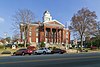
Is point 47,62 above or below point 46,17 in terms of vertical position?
below

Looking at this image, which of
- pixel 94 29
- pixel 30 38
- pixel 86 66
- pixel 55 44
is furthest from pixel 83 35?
pixel 86 66

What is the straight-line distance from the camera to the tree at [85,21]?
84.9 meters

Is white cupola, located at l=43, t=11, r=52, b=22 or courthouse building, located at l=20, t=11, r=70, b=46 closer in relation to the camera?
courthouse building, located at l=20, t=11, r=70, b=46

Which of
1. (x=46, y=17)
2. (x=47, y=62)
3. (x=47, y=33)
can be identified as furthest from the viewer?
(x=46, y=17)

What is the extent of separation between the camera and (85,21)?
3351 inches

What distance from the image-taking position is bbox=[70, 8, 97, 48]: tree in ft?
278

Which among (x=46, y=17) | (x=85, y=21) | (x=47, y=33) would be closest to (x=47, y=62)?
(x=85, y=21)

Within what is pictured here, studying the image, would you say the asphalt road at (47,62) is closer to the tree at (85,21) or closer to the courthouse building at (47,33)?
the tree at (85,21)

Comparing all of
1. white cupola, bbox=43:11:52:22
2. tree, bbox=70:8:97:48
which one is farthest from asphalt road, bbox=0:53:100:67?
white cupola, bbox=43:11:52:22

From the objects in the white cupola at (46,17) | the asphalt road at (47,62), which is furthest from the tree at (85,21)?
the asphalt road at (47,62)

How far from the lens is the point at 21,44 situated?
90312 mm

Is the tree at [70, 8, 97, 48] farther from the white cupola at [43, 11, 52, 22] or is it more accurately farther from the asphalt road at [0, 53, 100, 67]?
the asphalt road at [0, 53, 100, 67]

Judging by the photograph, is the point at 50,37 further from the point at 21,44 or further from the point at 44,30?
the point at 21,44

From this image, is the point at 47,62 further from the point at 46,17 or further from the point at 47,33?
the point at 46,17
